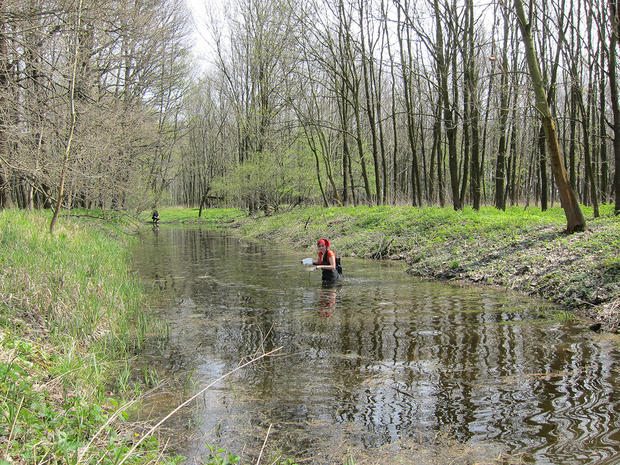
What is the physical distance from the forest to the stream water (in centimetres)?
587

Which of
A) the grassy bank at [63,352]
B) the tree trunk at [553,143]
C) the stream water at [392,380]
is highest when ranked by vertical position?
the tree trunk at [553,143]

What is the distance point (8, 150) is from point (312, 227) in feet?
42.9

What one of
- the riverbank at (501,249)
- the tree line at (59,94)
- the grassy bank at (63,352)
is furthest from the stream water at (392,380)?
the tree line at (59,94)

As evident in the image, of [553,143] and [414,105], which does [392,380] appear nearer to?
[553,143]

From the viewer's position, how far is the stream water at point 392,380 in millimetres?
3584

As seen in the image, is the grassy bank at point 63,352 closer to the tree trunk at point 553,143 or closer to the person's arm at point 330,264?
the person's arm at point 330,264

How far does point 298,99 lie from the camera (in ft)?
98.3

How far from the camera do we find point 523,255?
1070cm

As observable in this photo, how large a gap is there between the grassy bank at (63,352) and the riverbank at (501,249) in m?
6.55

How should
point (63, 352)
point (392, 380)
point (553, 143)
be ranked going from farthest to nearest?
1. point (553, 143)
2. point (63, 352)
3. point (392, 380)

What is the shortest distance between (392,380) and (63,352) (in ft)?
12.2

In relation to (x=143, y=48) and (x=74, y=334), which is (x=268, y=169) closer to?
(x=143, y=48)

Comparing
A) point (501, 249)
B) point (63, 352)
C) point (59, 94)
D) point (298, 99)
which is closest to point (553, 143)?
point (501, 249)

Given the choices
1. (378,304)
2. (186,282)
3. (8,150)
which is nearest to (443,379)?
(378,304)
